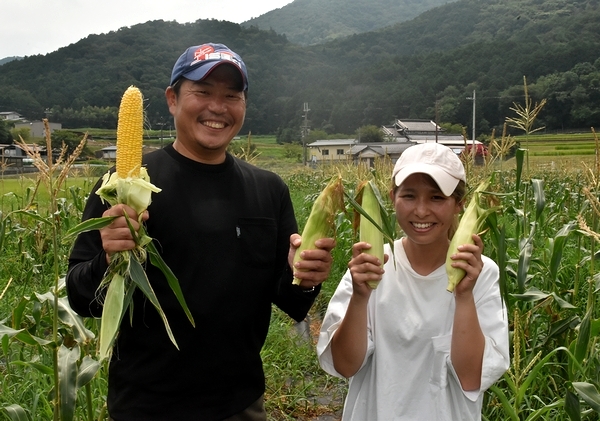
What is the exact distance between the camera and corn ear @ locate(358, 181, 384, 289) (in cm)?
175

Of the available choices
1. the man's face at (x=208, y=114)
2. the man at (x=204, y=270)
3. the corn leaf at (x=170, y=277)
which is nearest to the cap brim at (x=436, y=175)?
the man at (x=204, y=270)

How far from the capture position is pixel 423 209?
1869 mm

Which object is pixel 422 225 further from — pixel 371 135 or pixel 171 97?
pixel 371 135

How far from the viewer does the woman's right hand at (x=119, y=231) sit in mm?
1569

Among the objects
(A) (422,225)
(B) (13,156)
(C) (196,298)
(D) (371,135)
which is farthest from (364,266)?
(D) (371,135)

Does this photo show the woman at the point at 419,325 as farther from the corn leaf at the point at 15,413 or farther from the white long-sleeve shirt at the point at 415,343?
the corn leaf at the point at 15,413

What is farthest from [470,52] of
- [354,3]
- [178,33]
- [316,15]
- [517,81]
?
[354,3]

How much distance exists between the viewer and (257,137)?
196 feet

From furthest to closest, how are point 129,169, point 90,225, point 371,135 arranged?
point 371,135 → point 129,169 → point 90,225

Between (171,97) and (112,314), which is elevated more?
(171,97)

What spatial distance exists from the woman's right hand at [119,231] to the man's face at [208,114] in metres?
0.56

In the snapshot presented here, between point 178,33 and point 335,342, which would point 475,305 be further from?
point 178,33

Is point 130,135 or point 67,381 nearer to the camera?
point 130,135

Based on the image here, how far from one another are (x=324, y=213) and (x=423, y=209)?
358 mm
